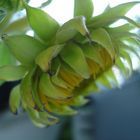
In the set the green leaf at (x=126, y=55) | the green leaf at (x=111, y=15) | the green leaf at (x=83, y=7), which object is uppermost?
the green leaf at (x=83, y=7)

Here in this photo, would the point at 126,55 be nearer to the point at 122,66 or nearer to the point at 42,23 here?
the point at 122,66

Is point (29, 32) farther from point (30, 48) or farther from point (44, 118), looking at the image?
point (44, 118)

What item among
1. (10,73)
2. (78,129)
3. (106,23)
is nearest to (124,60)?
(106,23)

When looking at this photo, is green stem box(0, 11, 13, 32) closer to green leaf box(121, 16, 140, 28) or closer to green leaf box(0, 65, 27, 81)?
green leaf box(0, 65, 27, 81)

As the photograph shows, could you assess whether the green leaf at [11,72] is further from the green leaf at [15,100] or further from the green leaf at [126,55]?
the green leaf at [126,55]

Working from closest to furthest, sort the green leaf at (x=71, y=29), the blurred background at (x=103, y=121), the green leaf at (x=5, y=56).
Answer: the green leaf at (x=71, y=29), the green leaf at (x=5, y=56), the blurred background at (x=103, y=121)

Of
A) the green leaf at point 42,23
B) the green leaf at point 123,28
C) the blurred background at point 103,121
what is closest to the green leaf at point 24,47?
the green leaf at point 42,23

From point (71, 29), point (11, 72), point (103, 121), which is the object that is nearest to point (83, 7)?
point (71, 29)

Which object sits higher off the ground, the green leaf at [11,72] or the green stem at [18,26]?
the green stem at [18,26]
